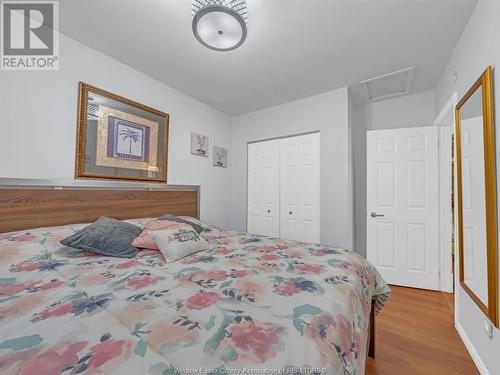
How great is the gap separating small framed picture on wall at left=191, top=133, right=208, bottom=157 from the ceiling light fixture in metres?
1.58

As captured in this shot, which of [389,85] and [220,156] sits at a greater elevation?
[389,85]

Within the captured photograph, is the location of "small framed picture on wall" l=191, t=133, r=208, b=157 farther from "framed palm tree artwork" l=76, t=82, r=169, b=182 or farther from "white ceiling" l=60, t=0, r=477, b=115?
"white ceiling" l=60, t=0, r=477, b=115

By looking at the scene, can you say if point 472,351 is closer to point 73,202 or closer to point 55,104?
point 73,202

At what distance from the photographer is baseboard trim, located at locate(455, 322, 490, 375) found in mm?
1417

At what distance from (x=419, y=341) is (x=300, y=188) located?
197cm

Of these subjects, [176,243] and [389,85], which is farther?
[389,85]

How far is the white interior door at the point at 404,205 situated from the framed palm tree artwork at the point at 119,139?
2815 millimetres

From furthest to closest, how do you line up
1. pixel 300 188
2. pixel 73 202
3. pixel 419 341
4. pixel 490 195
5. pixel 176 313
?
pixel 300 188 → pixel 73 202 → pixel 419 341 → pixel 490 195 → pixel 176 313

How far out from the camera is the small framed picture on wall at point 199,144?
10.1 feet

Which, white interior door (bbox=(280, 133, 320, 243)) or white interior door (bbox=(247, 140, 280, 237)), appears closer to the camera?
white interior door (bbox=(280, 133, 320, 243))

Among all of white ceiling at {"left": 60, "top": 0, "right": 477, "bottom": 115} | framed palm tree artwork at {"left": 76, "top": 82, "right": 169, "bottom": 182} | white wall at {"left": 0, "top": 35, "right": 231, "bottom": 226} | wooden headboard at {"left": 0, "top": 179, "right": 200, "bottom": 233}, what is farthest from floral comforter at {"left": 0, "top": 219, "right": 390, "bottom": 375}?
white ceiling at {"left": 60, "top": 0, "right": 477, "bottom": 115}

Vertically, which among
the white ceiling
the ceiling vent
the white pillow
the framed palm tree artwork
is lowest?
the white pillow

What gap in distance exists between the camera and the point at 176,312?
2.55 ft

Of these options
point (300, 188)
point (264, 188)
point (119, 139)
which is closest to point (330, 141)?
point (300, 188)
